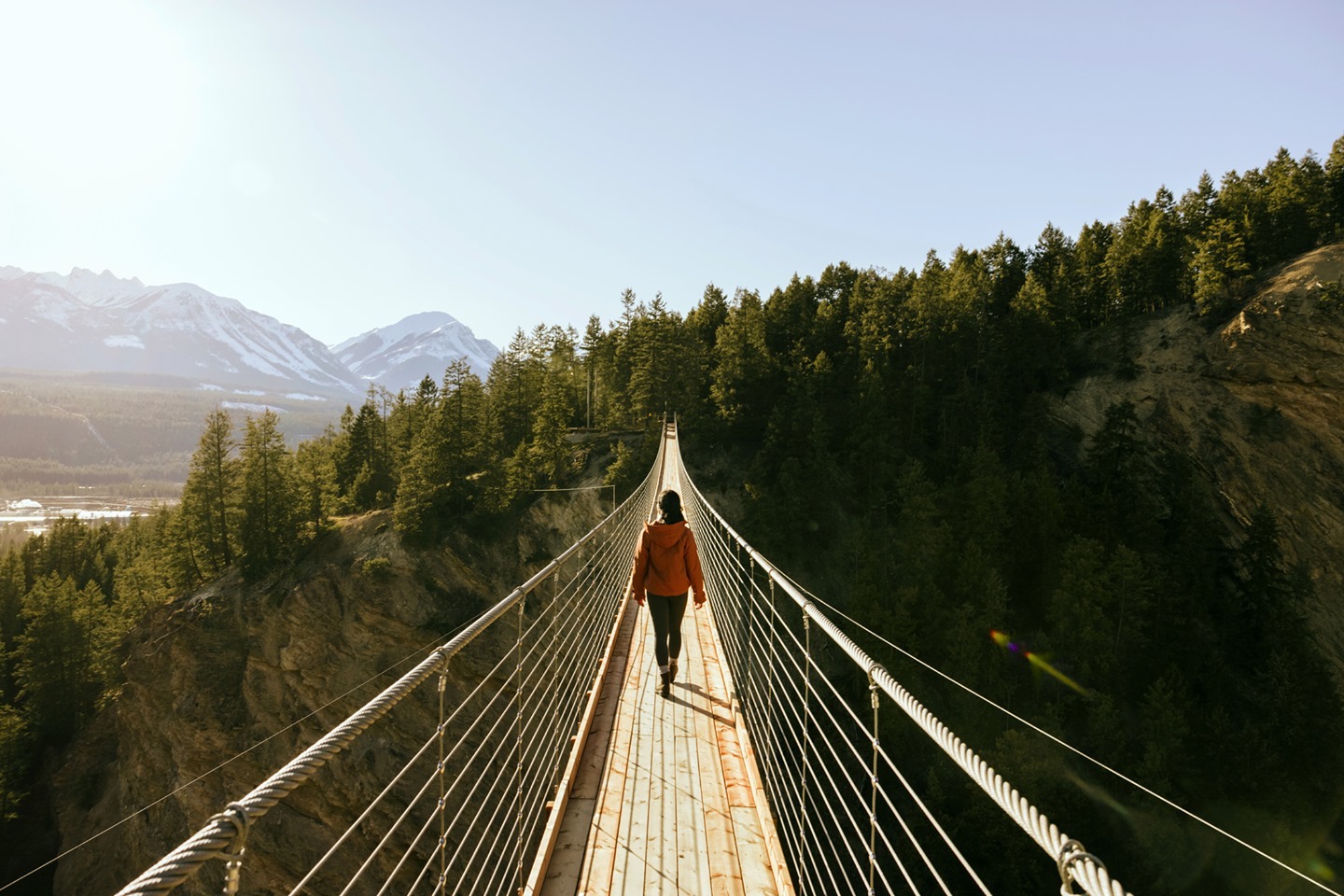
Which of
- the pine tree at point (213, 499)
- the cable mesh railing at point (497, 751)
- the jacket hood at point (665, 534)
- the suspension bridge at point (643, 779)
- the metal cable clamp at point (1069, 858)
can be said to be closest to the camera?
the metal cable clamp at point (1069, 858)

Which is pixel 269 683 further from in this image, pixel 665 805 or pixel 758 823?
pixel 758 823

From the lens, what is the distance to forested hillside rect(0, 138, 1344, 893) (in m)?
21.9

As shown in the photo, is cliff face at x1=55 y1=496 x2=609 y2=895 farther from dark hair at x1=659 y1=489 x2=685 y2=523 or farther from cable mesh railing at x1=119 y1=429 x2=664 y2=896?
dark hair at x1=659 y1=489 x2=685 y2=523

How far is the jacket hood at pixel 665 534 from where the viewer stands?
182 inches

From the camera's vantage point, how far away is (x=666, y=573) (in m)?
4.65

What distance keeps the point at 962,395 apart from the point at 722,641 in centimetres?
3015

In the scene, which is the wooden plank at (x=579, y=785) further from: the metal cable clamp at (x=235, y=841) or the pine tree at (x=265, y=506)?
the pine tree at (x=265, y=506)

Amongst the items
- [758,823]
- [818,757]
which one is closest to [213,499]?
[758,823]

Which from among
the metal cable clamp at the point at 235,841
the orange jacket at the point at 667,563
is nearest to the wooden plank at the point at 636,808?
the orange jacket at the point at 667,563

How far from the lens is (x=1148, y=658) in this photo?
80.7 feet

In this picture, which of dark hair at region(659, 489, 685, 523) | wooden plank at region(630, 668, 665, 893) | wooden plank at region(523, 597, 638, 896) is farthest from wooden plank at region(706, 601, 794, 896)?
dark hair at region(659, 489, 685, 523)

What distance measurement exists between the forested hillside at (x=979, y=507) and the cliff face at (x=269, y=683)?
186cm

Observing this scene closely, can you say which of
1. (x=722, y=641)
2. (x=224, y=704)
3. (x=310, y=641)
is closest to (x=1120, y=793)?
(x=722, y=641)

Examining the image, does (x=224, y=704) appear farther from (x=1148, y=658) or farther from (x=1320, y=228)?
(x=1320, y=228)
